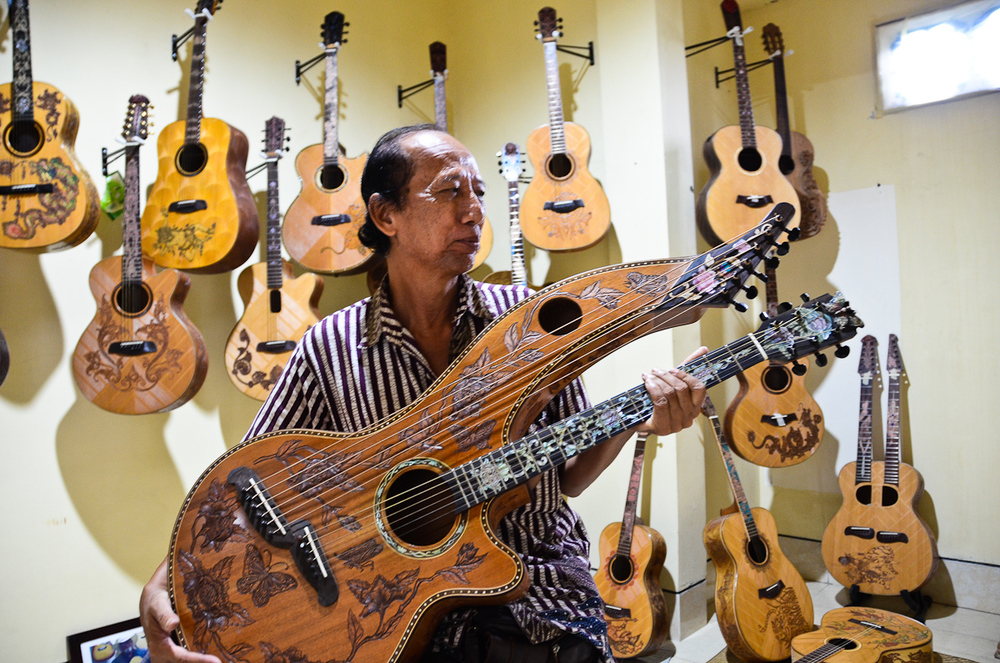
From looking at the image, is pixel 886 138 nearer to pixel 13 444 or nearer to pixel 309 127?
pixel 309 127

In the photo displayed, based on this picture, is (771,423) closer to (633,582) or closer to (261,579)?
(633,582)

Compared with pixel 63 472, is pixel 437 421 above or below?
above

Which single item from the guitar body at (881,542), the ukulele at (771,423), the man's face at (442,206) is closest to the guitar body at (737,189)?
the ukulele at (771,423)

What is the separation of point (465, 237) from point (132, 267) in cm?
147

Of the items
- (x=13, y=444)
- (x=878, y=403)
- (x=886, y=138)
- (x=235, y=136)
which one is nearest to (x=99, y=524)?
(x=13, y=444)

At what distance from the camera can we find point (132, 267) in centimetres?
223

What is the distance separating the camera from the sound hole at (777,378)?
9.29 feet

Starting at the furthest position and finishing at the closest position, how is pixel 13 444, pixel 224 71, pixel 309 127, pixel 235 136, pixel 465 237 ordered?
pixel 309 127 < pixel 224 71 < pixel 235 136 < pixel 13 444 < pixel 465 237

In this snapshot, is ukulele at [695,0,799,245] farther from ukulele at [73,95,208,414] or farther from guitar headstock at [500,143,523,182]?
ukulele at [73,95,208,414]

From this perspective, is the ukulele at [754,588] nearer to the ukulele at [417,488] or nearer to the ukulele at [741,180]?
the ukulele at [741,180]

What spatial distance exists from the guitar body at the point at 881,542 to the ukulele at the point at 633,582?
2.44ft

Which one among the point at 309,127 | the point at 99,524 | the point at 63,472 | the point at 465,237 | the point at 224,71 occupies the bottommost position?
the point at 99,524

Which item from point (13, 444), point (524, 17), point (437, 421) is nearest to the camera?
point (437, 421)

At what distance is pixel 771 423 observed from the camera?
2.81 meters
